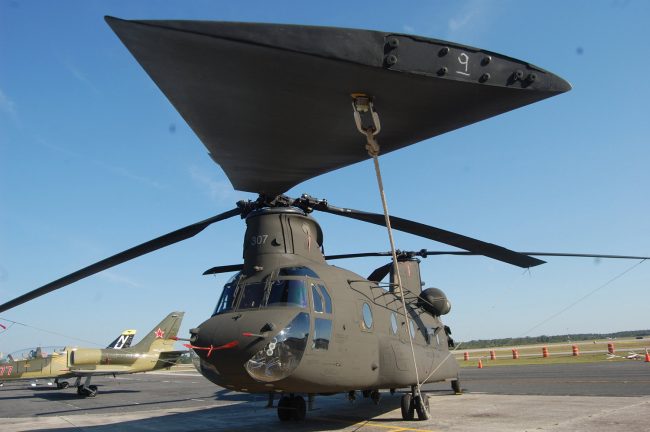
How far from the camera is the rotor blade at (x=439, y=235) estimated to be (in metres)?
10.4

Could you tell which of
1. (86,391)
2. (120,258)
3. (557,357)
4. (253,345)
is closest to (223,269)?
(120,258)

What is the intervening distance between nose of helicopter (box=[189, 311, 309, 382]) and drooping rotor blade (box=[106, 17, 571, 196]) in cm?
297

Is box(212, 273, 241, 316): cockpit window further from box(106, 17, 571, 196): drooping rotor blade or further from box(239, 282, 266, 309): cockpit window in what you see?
box(106, 17, 571, 196): drooping rotor blade

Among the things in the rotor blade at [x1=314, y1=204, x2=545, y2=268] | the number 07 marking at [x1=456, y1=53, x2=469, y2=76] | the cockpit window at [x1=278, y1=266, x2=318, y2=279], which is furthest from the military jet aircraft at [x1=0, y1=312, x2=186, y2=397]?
the number 07 marking at [x1=456, y1=53, x2=469, y2=76]

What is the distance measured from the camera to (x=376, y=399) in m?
13.3

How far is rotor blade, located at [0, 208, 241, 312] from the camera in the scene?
383 inches

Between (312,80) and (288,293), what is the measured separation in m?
4.60

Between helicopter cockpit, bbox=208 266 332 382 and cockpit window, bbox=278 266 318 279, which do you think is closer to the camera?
helicopter cockpit, bbox=208 266 332 382

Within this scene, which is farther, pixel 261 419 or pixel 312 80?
pixel 261 419

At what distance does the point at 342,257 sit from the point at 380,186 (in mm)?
7836

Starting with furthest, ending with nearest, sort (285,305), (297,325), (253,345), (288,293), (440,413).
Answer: (440,413) < (288,293) < (285,305) < (297,325) < (253,345)

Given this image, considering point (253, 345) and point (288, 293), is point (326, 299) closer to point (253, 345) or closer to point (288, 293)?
point (288, 293)

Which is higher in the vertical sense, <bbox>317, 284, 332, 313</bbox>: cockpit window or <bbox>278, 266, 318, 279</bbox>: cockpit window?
<bbox>278, 266, 318, 279</bbox>: cockpit window

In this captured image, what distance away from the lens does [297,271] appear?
9172 millimetres
